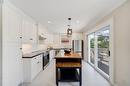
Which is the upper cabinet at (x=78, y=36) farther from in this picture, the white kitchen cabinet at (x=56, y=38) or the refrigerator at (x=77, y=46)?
the white kitchen cabinet at (x=56, y=38)

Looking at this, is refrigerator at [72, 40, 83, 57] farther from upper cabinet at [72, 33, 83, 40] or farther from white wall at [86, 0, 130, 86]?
white wall at [86, 0, 130, 86]
